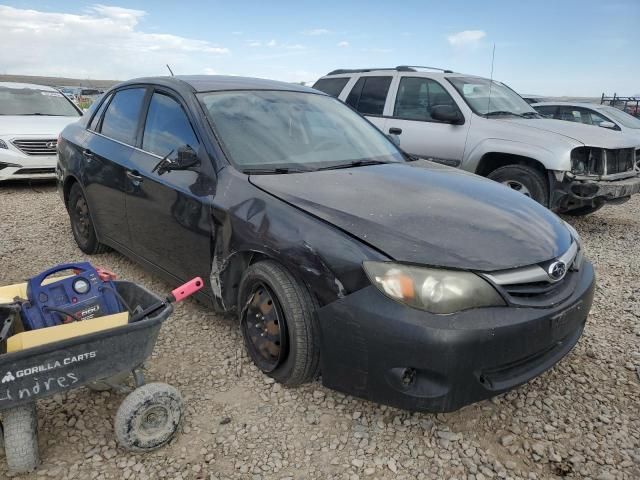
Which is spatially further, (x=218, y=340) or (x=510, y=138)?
(x=510, y=138)

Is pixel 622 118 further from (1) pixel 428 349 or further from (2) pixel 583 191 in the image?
(1) pixel 428 349

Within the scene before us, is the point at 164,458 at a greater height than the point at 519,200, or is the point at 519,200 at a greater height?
the point at 519,200

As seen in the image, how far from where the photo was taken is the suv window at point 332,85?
7145mm

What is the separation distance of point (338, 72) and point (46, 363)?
6370 mm

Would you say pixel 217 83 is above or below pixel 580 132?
above

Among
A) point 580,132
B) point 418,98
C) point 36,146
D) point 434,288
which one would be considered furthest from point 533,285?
point 36,146

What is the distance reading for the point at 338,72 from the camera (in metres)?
7.44

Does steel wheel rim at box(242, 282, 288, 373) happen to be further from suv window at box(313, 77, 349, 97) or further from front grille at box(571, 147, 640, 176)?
suv window at box(313, 77, 349, 97)

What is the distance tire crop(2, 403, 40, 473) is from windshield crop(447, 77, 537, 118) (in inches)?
217

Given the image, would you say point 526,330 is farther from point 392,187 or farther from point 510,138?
point 510,138

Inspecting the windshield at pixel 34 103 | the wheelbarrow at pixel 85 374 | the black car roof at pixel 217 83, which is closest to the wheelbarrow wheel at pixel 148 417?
the wheelbarrow at pixel 85 374

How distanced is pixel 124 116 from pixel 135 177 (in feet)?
2.46

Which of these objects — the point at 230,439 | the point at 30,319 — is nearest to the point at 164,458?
the point at 230,439

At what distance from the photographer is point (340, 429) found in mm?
2420
